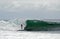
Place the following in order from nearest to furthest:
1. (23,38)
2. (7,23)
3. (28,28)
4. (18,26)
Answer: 1. (23,38)
2. (28,28)
3. (18,26)
4. (7,23)

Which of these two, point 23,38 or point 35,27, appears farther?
point 35,27

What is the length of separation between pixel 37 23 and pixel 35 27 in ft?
1.21

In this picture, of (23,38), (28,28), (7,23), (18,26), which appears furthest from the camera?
(7,23)

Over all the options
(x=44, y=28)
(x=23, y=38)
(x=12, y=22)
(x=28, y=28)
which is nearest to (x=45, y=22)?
(x=44, y=28)

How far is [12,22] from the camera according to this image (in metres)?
16.8

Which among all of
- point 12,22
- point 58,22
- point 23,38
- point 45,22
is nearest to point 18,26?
point 12,22

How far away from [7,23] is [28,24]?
9.73ft

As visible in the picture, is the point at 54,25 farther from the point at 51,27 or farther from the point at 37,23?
the point at 37,23

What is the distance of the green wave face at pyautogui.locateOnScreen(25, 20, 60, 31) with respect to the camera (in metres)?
14.4

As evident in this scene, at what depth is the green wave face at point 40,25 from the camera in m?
14.4

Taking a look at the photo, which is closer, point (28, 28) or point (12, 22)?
point (28, 28)

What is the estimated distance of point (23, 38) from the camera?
984cm

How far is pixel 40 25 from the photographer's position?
14.7 m

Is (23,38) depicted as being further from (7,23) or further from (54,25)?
(7,23)
